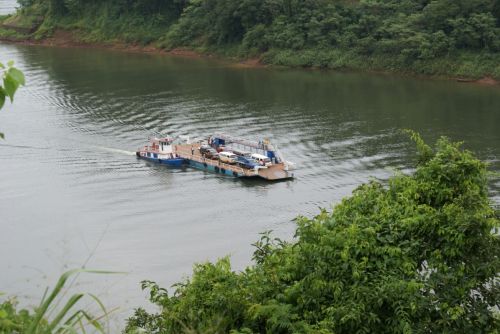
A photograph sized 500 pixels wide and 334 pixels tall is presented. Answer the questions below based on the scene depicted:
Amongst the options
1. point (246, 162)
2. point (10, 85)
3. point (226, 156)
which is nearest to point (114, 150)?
point (226, 156)

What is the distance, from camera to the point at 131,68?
6612cm

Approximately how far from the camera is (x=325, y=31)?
6650 cm

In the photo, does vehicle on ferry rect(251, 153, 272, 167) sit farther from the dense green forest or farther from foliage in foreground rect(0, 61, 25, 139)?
foliage in foreground rect(0, 61, 25, 139)

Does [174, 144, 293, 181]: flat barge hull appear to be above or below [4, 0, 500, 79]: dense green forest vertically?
below

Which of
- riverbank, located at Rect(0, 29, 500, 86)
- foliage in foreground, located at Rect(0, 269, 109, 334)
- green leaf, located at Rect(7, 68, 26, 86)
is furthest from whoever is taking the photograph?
riverbank, located at Rect(0, 29, 500, 86)

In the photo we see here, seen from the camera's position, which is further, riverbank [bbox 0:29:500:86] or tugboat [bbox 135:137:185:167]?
riverbank [bbox 0:29:500:86]

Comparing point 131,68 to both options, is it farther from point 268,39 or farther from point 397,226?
point 397,226

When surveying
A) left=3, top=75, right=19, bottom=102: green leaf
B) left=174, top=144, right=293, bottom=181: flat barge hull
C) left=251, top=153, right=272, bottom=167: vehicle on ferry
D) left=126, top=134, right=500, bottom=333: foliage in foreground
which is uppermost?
left=3, top=75, right=19, bottom=102: green leaf

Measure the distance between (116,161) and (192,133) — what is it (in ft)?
21.6

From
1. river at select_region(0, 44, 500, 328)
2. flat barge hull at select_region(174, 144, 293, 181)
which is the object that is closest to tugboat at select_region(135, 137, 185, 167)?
flat barge hull at select_region(174, 144, 293, 181)

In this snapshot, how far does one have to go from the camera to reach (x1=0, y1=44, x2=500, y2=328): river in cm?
2559

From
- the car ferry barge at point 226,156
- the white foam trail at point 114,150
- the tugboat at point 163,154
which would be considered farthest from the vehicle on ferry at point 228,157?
the white foam trail at point 114,150

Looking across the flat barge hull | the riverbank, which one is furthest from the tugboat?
the riverbank

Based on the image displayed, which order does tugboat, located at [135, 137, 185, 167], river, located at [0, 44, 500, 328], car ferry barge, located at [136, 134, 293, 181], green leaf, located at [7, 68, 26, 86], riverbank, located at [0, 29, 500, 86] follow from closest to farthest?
green leaf, located at [7, 68, 26, 86] → river, located at [0, 44, 500, 328] → car ferry barge, located at [136, 134, 293, 181] → tugboat, located at [135, 137, 185, 167] → riverbank, located at [0, 29, 500, 86]
